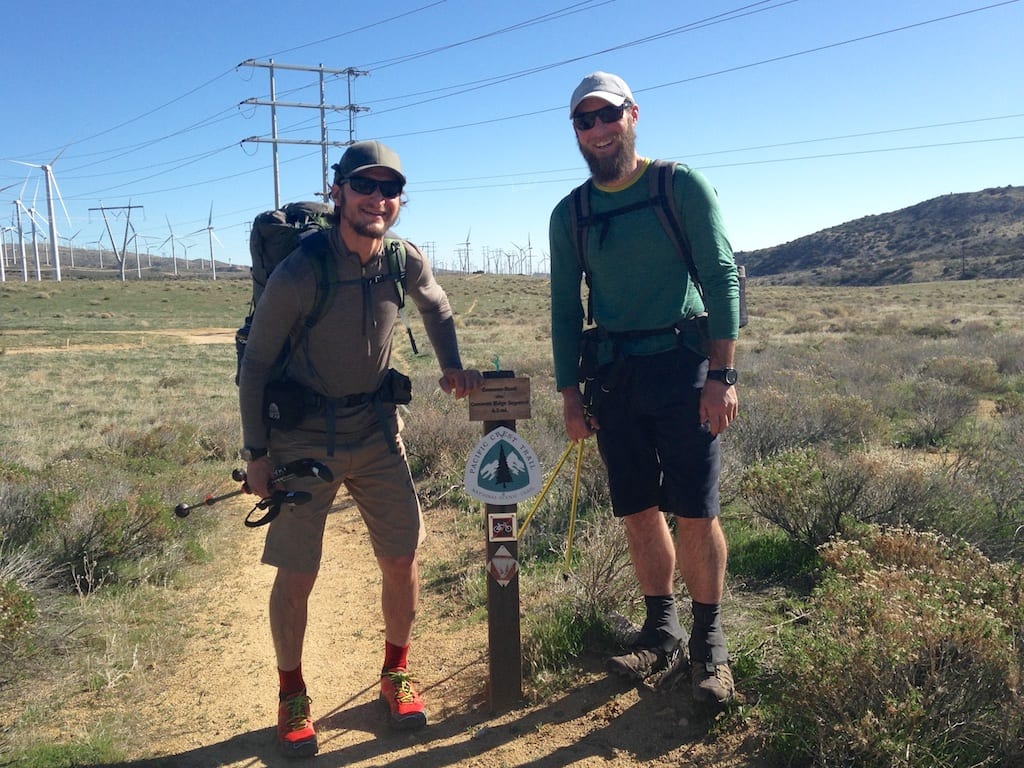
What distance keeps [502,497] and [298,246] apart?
1.20 meters

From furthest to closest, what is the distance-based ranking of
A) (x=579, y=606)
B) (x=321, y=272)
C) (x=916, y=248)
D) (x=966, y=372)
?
(x=916, y=248) → (x=966, y=372) → (x=579, y=606) → (x=321, y=272)

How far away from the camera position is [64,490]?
16.9 feet

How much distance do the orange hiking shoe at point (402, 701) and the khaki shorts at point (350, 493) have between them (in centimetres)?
52

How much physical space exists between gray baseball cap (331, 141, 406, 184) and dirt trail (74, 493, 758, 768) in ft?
6.76

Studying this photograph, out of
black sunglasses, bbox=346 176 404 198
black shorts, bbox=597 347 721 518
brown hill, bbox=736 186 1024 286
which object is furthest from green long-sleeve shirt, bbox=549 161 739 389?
brown hill, bbox=736 186 1024 286

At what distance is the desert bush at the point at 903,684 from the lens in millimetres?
2285

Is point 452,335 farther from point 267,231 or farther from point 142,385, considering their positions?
point 142,385

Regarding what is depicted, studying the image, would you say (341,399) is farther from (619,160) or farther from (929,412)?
(929,412)

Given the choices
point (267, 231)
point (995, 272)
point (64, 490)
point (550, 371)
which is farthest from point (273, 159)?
point (995, 272)

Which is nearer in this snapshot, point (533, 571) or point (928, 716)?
point (928, 716)

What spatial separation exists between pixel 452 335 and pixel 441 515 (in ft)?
9.49

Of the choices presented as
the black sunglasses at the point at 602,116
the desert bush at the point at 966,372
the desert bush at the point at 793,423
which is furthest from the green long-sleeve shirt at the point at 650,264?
the desert bush at the point at 966,372

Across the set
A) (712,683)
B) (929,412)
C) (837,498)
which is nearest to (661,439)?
(712,683)

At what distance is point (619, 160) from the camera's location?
2865mm
